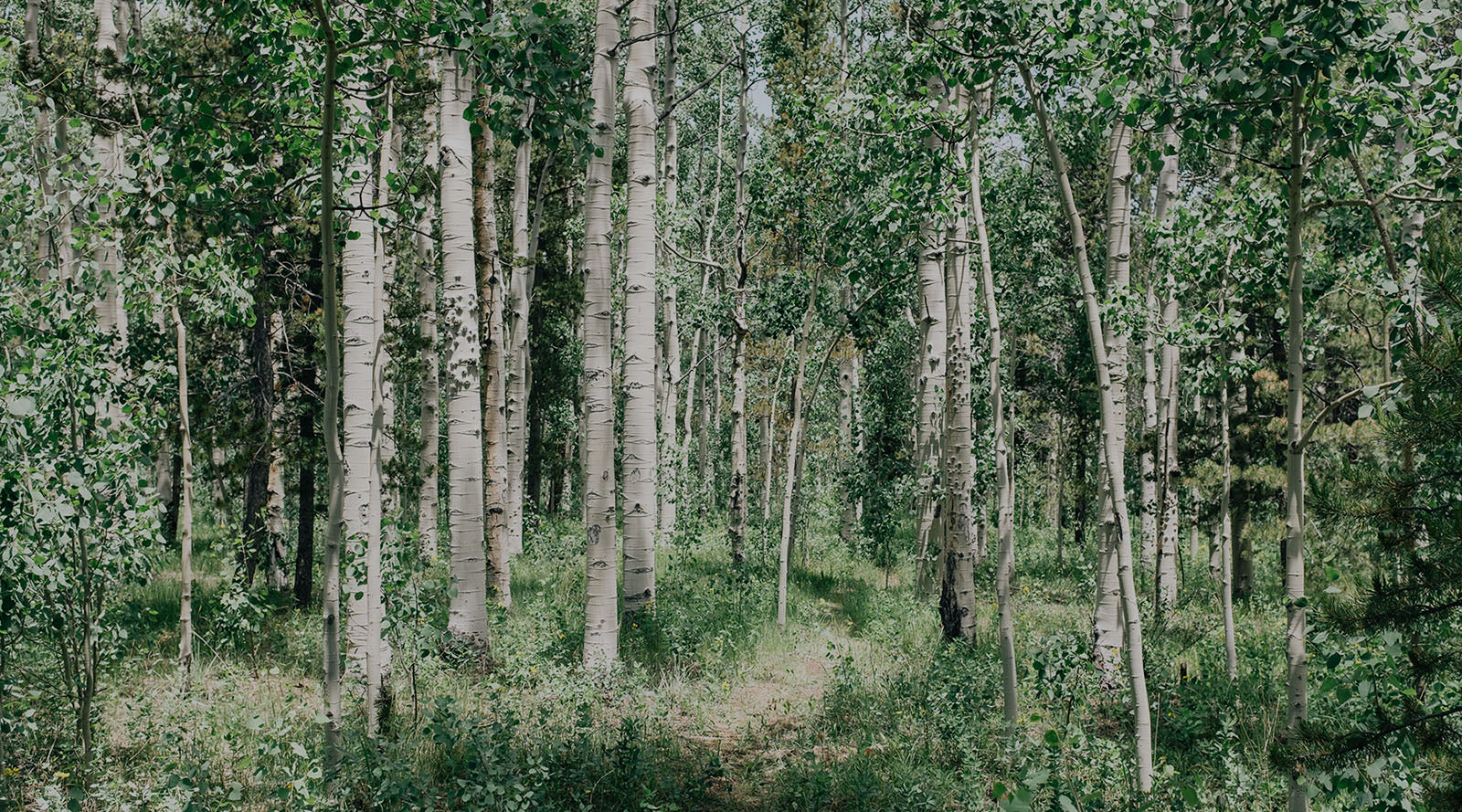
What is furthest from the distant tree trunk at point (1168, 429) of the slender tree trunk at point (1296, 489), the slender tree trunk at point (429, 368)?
the slender tree trunk at point (429, 368)

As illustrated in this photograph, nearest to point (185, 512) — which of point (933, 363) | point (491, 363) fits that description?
point (491, 363)

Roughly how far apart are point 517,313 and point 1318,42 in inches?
466

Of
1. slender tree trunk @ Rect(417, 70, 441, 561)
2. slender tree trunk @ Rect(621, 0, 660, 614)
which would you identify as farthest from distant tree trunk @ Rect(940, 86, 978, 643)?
slender tree trunk @ Rect(417, 70, 441, 561)

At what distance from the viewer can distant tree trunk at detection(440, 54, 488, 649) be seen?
7.01 meters

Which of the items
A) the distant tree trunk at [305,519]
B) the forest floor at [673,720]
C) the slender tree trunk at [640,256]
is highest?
the slender tree trunk at [640,256]

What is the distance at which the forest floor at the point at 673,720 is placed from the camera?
477 centimetres

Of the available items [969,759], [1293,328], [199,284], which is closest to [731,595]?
[969,759]

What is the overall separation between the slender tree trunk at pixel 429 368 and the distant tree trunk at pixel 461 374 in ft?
0.68

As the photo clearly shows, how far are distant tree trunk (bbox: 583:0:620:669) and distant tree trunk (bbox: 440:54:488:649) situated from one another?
931 mm

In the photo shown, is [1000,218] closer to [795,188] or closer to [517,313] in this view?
[795,188]

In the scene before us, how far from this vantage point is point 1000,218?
13133 mm

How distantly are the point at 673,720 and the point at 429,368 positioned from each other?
163 inches

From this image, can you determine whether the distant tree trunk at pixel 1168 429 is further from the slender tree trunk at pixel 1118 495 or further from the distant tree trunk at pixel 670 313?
the distant tree trunk at pixel 670 313

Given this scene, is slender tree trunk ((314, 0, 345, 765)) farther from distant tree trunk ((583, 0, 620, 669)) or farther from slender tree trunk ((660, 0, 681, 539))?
slender tree trunk ((660, 0, 681, 539))
